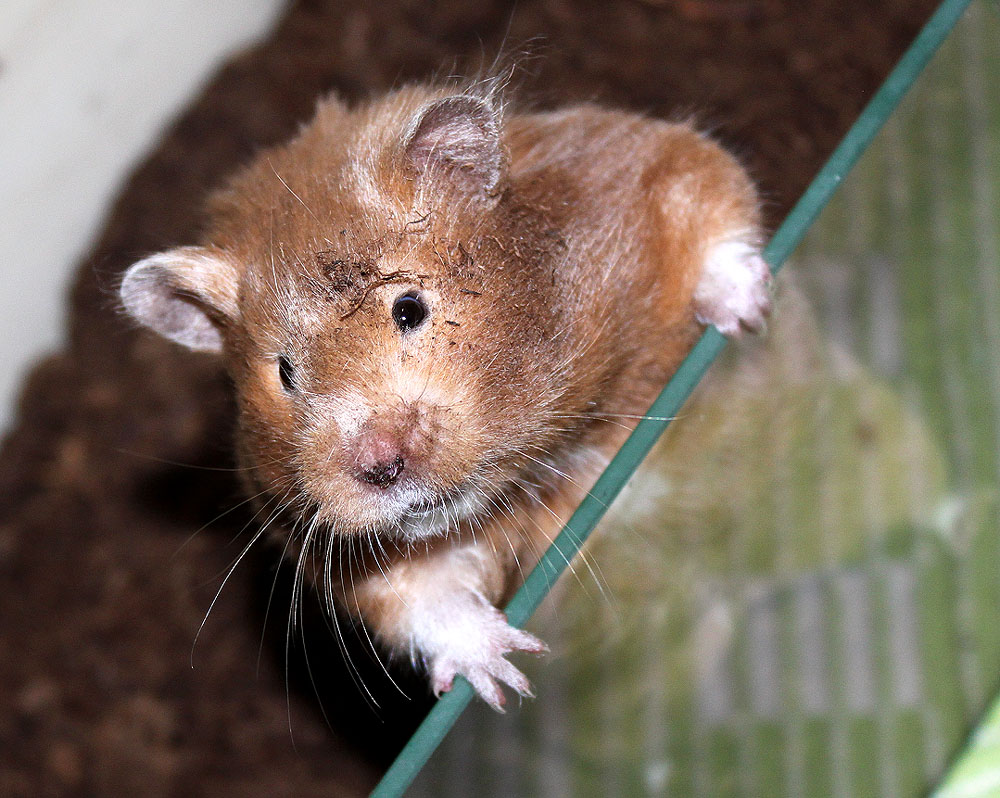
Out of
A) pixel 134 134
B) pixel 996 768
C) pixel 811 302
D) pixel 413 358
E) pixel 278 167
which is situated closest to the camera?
pixel 413 358

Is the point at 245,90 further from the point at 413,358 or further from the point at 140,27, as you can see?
the point at 413,358

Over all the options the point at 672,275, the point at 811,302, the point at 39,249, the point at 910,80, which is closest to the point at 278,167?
the point at 672,275

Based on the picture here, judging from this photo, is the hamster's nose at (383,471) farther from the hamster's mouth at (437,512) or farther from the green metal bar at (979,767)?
the green metal bar at (979,767)

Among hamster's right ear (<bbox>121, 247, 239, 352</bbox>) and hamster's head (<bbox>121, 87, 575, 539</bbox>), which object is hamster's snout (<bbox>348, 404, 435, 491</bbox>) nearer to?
hamster's head (<bbox>121, 87, 575, 539</bbox>)

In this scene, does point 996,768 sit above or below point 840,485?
below

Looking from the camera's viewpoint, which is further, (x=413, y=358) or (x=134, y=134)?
(x=134, y=134)
